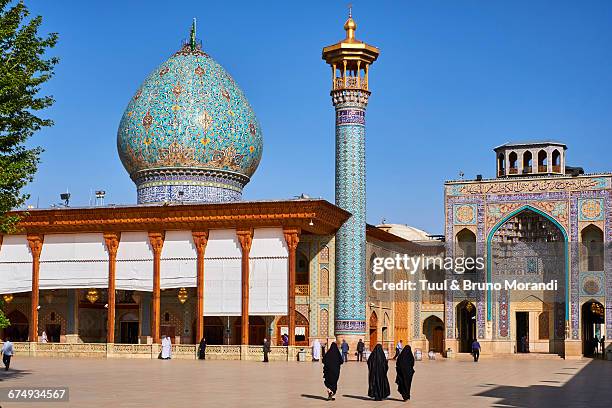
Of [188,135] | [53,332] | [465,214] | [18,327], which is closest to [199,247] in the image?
[188,135]

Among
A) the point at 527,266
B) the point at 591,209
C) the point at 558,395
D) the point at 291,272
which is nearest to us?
the point at 558,395

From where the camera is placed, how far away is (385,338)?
116 feet

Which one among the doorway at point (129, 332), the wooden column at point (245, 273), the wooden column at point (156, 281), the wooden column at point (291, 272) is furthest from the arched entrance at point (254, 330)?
the doorway at point (129, 332)

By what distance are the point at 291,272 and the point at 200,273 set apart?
2836mm

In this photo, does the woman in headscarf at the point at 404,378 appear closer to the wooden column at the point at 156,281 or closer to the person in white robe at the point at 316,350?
the person in white robe at the point at 316,350

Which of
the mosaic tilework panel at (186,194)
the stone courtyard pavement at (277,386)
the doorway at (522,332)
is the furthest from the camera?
the doorway at (522,332)

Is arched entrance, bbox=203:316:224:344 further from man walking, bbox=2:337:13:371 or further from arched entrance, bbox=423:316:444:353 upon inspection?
man walking, bbox=2:337:13:371

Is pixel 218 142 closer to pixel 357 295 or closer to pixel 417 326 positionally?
pixel 357 295

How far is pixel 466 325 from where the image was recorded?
40438 mm

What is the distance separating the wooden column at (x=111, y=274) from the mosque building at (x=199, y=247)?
43 mm

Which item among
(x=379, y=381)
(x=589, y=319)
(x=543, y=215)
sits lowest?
(x=379, y=381)

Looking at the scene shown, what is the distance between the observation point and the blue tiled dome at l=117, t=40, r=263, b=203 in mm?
33406

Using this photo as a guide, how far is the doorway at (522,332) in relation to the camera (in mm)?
38844

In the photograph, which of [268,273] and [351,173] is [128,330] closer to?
[268,273]
